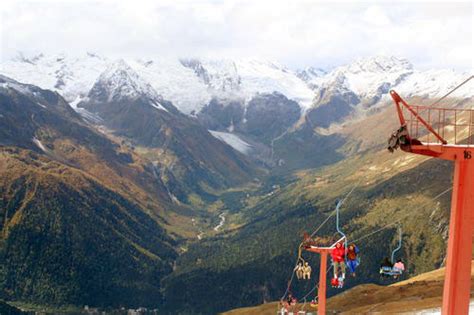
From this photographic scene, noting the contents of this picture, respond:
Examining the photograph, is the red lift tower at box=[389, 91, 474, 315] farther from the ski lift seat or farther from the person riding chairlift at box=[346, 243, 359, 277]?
the person riding chairlift at box=[346, 243, 359, 277]

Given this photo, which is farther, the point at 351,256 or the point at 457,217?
the point at 351,256

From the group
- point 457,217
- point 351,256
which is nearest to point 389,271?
point 351,256

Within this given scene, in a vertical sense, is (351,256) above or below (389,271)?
above

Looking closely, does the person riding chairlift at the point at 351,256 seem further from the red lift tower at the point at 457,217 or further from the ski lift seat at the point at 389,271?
the red lift tower at the point at 457,217

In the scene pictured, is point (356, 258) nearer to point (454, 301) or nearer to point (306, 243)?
point (306, 243)

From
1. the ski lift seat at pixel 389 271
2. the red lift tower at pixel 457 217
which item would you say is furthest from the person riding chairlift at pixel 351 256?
the red lift tower at pixel 457 217

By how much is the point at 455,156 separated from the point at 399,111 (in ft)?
10.7

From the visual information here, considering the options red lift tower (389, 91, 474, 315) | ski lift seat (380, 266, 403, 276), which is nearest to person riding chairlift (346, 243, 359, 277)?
ski lift seat (380, 266, 403, 276)

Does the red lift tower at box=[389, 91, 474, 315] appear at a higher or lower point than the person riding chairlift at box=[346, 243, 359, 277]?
higher

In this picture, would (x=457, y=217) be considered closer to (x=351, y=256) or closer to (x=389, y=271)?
(x=389, y=271)

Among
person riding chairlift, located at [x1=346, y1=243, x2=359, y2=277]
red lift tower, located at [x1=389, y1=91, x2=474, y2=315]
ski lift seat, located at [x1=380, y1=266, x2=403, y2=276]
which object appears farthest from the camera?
person riding chairlift, located at [x1=346, y1=243, x2=359, y2=277]

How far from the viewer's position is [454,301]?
3130cm

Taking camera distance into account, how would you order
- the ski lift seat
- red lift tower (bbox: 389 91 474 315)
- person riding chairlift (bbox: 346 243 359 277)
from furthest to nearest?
person riding chairlift (bbox: 346 243 359 277) < the ski lift seat < red lift tower (bbox: 389 91 474 315)

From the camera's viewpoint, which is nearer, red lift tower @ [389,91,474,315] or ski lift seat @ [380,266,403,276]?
red lift tower @ [389,91,474,315]
